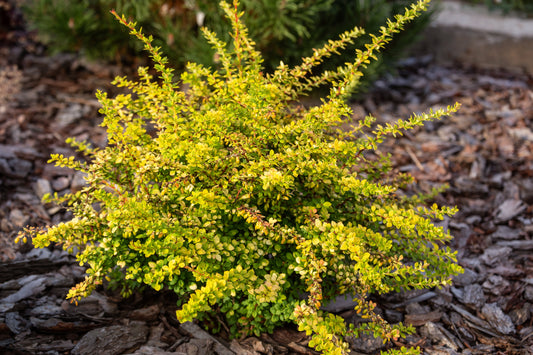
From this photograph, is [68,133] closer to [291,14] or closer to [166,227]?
[291,14]

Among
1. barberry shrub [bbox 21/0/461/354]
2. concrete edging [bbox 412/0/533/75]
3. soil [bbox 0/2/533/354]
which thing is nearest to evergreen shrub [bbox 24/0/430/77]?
soil [bbox 0/2/533/354]

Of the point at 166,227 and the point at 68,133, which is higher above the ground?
the point at 166,227

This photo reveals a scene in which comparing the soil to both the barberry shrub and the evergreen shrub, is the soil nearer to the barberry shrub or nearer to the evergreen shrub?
the barberry shrub

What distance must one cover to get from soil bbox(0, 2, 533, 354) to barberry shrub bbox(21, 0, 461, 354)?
27 cm

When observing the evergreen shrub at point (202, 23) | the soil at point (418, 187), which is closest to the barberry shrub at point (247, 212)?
the soil at point (418, 187)

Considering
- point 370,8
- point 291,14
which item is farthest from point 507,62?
point 291,14

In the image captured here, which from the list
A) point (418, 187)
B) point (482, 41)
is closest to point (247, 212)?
point (418, 187)

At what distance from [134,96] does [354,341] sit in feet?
11.0

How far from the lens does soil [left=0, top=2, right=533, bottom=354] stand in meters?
2.24

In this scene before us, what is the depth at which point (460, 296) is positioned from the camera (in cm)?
264

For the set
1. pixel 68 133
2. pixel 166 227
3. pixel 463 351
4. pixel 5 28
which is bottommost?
pixel 463 351

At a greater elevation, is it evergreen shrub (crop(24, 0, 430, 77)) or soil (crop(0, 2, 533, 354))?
evergreen shrub (crop(24, 0, 430, 77))

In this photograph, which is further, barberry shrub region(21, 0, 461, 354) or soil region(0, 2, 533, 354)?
soil region(0, 2, 533, 354)

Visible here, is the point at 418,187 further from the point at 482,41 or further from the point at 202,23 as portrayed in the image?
the point at 482,41
